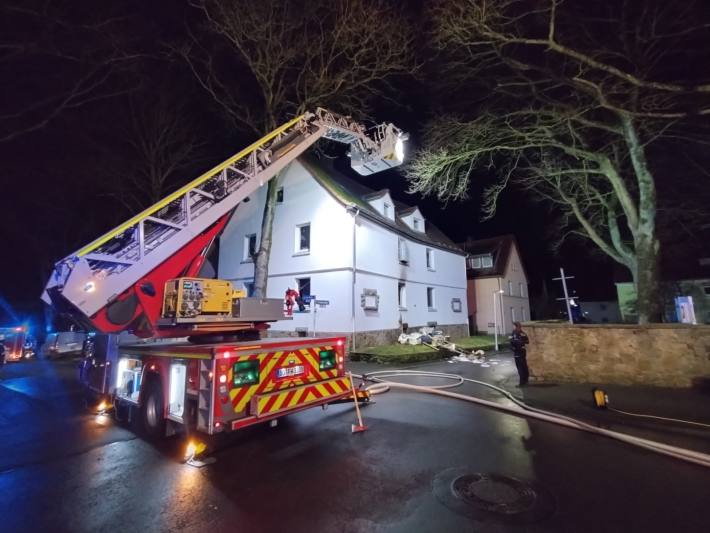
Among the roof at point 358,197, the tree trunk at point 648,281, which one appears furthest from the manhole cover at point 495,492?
the roof at point 358,197

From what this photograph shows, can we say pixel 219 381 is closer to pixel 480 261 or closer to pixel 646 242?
pixel 646 242

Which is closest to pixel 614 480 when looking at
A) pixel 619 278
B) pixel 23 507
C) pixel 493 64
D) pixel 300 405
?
pixel 300 405

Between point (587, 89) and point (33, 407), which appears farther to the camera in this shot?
point (587, 89)

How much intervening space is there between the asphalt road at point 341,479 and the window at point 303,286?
11210mm

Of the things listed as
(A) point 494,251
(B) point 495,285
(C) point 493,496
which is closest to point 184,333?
(C) point 493,496

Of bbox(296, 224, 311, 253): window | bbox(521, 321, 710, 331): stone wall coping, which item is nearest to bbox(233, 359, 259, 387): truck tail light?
bbox(521, 321, 710, 331): stone wall coping

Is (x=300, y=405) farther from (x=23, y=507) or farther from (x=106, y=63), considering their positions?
(x=106, y=63)

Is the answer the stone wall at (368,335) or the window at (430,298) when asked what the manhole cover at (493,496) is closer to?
the stone wall at (368,335)

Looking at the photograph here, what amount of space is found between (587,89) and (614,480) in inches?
367

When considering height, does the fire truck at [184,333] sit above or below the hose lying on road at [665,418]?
above

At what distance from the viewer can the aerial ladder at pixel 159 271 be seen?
595cm

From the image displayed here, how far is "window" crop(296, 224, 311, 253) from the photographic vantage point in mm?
18625

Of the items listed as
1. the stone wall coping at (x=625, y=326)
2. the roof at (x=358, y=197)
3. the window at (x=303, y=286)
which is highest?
the roof at (x=358, y=197)

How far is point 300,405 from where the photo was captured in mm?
5625
